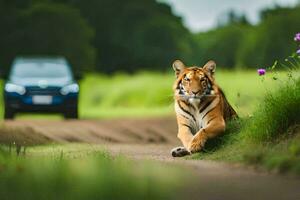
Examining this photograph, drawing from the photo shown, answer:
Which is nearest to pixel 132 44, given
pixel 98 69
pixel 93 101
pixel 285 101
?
pixel 98 69

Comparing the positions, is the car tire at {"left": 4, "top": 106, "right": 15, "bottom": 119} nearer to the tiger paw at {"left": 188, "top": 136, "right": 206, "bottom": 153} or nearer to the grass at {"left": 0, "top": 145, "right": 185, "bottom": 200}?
the tiger paw at {"left": 188, "top": 136, "right": 206, "bottom": 153}

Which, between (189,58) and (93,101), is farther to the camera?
(189,58)

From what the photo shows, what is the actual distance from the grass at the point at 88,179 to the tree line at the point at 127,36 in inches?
1356

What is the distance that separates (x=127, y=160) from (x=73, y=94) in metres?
13.4

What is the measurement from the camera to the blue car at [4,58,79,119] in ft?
71.9

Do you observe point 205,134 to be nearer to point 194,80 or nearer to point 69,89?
point 194,80

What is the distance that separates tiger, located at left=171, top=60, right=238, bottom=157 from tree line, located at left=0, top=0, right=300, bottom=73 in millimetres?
32157

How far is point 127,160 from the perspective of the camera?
904cm

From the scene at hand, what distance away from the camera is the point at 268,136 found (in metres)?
9.85

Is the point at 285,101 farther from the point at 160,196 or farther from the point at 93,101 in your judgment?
the point at 93,101

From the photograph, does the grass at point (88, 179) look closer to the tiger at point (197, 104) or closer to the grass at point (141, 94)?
A: the tiger at point (197, 104)

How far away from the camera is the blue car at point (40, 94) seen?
2191 centimetres

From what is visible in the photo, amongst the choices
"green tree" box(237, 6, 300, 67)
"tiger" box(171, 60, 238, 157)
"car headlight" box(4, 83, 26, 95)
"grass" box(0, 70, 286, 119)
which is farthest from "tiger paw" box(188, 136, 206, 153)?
"green tree" box(237, 6, 300, 67)

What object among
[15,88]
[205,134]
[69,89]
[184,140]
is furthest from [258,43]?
[205,134]
